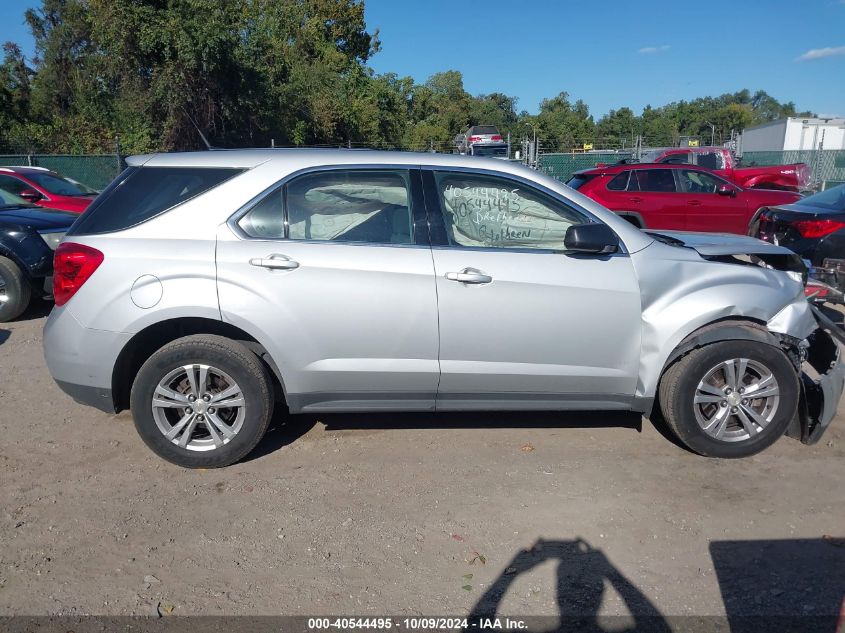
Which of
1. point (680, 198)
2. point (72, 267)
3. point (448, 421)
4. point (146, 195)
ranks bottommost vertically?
point (448, 421)

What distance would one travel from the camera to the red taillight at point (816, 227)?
303 inches

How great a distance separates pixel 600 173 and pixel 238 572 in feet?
36.3

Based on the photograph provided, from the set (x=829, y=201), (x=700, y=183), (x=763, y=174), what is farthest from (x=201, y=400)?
(x=763, y=174)

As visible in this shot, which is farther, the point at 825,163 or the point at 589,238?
the point at 825,163

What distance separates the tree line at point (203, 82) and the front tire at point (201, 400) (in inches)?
705

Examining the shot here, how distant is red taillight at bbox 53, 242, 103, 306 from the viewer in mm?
4090

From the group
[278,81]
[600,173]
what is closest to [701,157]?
[600,173]

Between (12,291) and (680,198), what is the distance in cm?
1014

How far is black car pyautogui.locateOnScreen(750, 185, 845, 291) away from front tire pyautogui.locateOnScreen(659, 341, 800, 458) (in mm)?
3595

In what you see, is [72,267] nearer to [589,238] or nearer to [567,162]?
[589,238]

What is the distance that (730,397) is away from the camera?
14.1ft

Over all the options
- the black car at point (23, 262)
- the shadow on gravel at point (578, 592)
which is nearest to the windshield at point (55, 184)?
the black car at point (23, 262)

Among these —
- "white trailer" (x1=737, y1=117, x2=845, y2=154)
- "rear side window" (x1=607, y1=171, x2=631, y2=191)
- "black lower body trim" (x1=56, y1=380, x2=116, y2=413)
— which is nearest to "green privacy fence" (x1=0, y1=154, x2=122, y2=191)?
"rear side window" (x1=607, y1=171, x2=631, y2=191)

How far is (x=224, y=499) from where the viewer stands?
399 cm
